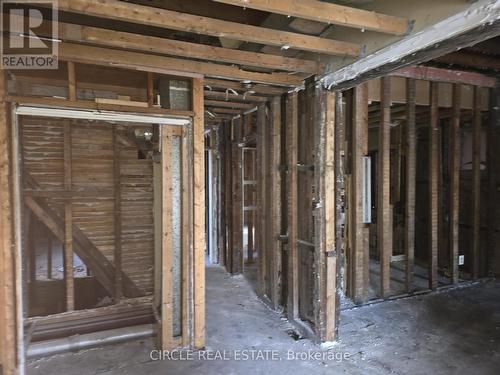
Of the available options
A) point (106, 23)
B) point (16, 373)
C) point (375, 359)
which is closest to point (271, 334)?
point (375, 359)

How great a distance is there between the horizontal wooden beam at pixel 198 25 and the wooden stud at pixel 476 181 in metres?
2.87

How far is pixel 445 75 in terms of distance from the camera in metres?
3.98

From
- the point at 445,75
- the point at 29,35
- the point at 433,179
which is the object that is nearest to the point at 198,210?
the point at 29,35

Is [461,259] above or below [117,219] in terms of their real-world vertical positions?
below

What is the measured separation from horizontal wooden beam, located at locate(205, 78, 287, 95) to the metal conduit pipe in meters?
2.22

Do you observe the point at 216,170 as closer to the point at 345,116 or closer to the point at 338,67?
the point at 345,116

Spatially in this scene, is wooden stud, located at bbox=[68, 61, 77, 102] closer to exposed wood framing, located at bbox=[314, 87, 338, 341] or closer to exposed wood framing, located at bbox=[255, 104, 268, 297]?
exposed wood framing, located at bbox=[314, 87, 338, 341]

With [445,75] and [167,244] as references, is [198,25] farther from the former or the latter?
[445,75]

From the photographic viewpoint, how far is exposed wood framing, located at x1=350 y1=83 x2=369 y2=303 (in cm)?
360

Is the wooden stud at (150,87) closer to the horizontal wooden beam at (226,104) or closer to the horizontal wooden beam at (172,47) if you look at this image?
the horizontal wooden beam at (172,47)

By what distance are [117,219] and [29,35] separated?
1.99 metres

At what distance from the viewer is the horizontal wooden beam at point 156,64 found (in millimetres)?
2234

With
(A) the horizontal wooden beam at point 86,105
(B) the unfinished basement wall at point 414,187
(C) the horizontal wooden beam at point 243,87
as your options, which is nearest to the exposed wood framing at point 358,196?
(B) the unfinished basement wall at point 414,187

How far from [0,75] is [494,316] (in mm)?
4586
